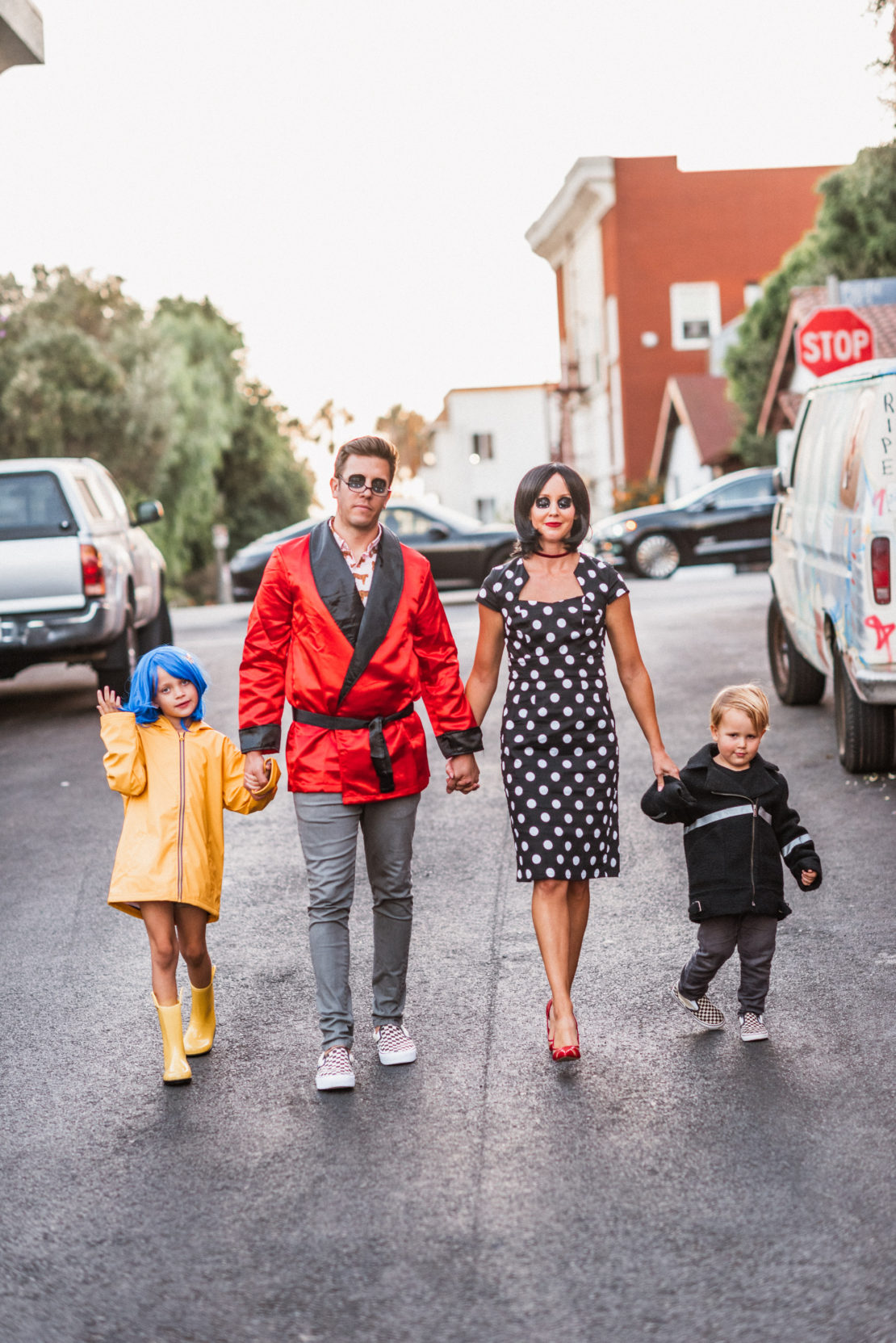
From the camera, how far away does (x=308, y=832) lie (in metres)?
4.62

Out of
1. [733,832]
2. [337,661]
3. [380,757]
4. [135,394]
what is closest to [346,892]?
[380,757]

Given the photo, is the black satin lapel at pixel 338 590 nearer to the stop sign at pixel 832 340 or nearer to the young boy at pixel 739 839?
the young boy at pixel 739 839

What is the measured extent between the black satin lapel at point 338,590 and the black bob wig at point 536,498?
512 millimetres

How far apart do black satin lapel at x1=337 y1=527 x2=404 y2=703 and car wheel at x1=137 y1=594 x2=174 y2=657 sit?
10140 millimetres

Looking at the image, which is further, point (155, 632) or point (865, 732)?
point (155, 632)

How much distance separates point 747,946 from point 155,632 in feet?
35.1

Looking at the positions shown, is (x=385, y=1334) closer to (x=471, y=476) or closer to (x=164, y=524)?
(x=164, y=524)

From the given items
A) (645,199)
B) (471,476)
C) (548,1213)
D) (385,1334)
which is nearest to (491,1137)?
(548,1213)

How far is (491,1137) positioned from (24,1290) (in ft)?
4.01

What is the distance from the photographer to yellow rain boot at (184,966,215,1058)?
15.9 ft

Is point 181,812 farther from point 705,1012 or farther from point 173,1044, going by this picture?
point 705,1012

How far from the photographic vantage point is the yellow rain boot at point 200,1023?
4859mm

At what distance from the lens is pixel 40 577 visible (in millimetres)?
11977

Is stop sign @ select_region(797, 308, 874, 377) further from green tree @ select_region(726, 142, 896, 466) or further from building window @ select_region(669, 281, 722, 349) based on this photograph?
building window @ select_region(669, 281, 722, 349)
